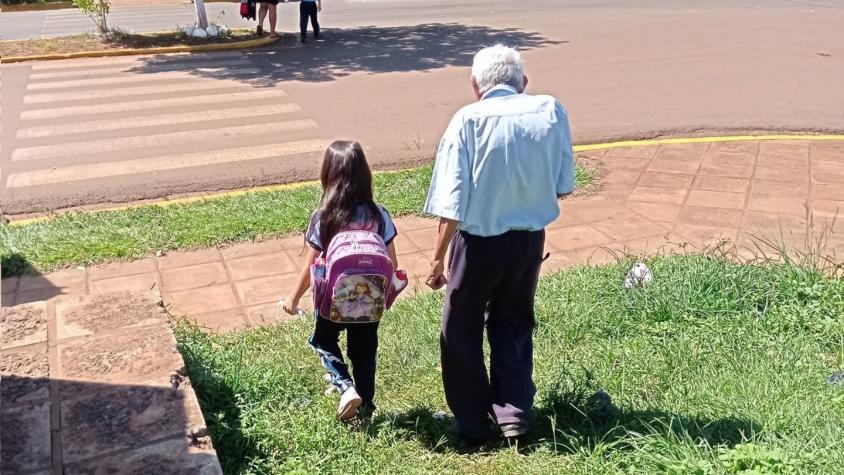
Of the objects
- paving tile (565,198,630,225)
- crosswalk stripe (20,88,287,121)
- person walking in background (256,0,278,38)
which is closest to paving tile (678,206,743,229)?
paving tile (565,198,630,225)

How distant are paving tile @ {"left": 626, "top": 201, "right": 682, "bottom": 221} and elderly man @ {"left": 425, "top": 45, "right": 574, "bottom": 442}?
11.5ft

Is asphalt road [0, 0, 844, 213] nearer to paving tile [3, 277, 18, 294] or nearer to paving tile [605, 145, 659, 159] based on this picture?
paving tile [605, 145, 659, 159]

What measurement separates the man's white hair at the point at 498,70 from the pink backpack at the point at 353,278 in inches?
32.6

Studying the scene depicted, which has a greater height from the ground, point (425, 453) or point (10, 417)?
point (10, 417)

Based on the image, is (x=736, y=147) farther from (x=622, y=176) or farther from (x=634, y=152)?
(x=622, y=176)

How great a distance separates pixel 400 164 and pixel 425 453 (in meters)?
4.87

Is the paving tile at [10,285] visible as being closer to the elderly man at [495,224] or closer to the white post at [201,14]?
the elderly man at [495,224]

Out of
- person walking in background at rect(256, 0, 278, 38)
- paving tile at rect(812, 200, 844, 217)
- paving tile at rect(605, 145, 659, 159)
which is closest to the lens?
paving tile at rect(812, 200, 844, 217)

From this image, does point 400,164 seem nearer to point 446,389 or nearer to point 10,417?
point 446,389

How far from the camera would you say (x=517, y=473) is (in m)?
3.37

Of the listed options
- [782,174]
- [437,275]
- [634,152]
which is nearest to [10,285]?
[437,275]

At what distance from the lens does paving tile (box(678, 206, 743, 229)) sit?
6.56 meters

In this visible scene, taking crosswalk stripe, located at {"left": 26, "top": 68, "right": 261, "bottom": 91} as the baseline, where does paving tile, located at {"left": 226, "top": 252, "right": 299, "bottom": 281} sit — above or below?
below

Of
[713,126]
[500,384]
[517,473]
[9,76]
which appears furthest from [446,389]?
[9,76]
